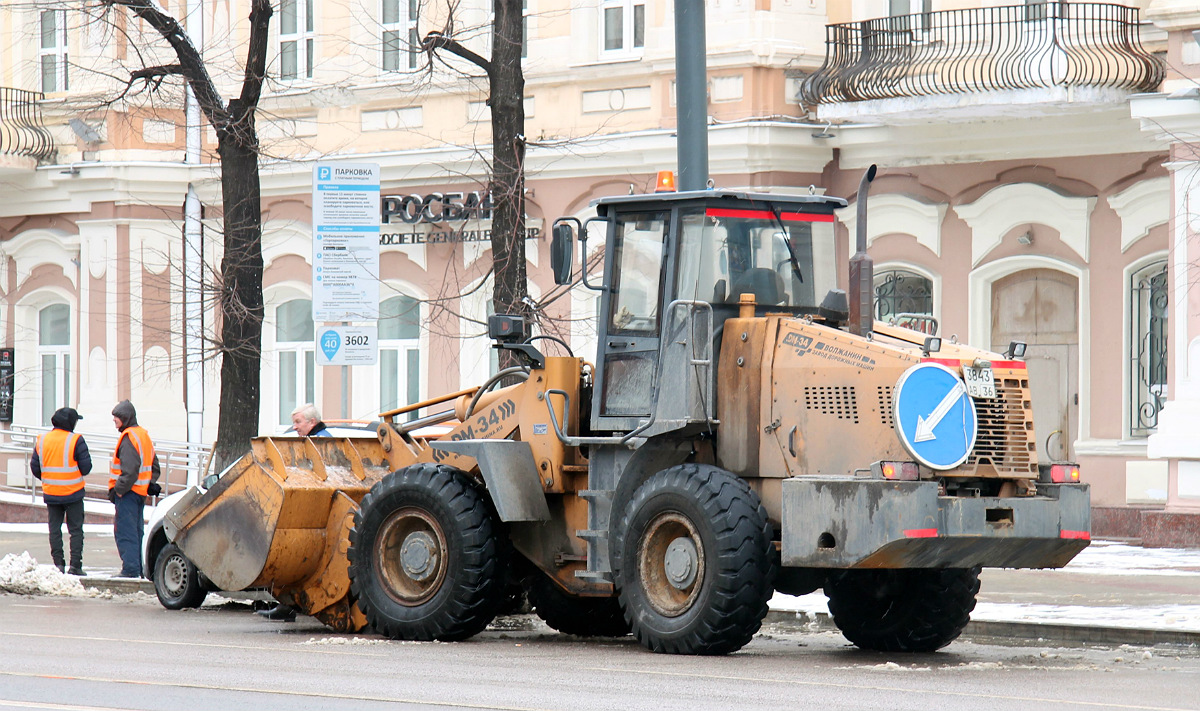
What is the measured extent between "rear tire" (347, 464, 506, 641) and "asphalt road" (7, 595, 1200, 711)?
199 millimetres

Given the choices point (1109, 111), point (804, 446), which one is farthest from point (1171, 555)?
point (804, 446)

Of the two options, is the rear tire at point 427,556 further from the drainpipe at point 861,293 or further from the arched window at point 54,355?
the arched window at point 54,355

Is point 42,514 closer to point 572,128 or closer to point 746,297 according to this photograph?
point 572,128

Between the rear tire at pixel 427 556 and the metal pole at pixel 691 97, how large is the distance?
130 inches

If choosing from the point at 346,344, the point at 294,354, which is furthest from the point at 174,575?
the point at 294,354

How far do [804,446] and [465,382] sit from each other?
49.5ft

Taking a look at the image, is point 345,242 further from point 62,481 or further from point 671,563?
point 671,563

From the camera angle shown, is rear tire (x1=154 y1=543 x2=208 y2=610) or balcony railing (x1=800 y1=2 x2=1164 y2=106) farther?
balcony railing (x1=800 y1=2 x2=1164 y2=106)

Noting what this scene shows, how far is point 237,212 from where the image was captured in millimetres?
19672

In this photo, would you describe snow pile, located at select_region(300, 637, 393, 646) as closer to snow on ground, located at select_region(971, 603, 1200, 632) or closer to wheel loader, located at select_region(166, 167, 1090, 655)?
wheel loader, located at select_region(166, 167, 1090, 655)

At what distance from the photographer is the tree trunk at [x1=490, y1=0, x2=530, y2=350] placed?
1820cm

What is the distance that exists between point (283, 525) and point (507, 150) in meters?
6.20

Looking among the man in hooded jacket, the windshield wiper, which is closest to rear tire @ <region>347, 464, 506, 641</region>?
the windshield wiper

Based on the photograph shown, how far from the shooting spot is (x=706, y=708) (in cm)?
905
